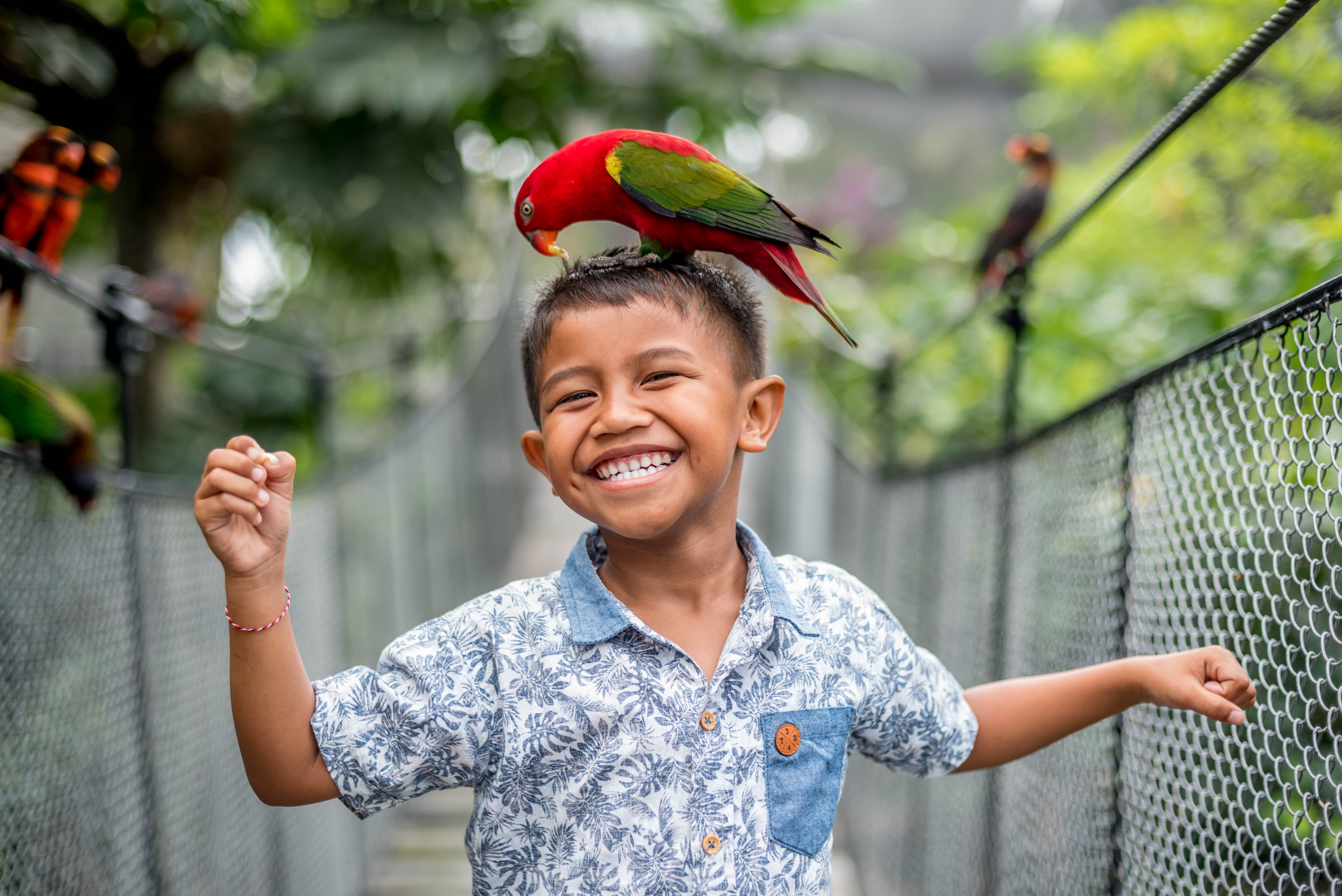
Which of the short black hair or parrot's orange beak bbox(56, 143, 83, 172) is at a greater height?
parrot's orange beak bbox(56, 143, 83, 172)

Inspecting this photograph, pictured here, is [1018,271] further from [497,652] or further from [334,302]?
[334,302]

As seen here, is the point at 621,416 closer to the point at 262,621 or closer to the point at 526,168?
the point at 262,621

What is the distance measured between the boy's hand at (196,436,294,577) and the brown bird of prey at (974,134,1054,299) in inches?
62.7

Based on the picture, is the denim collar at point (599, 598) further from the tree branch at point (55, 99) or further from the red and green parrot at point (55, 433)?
the tree branch at point (55, 99)

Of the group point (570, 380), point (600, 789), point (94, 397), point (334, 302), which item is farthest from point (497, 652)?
point (334, 302)

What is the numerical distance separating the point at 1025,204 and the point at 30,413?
6.26 feet

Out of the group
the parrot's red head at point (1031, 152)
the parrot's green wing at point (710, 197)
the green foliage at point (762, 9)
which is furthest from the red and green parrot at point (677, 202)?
the green foliage at point (762, 9)

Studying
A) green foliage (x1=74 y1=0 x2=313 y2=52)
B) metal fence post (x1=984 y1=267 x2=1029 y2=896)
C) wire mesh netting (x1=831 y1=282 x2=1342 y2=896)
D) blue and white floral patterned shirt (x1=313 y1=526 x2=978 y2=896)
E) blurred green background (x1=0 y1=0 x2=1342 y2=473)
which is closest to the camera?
wire mesh netting (x1=831 y1=282 x2=1342 y2=896)

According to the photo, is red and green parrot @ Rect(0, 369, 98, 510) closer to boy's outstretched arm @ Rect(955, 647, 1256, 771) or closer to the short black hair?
the short black hair

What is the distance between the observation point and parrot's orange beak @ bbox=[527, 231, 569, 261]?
1.05 m

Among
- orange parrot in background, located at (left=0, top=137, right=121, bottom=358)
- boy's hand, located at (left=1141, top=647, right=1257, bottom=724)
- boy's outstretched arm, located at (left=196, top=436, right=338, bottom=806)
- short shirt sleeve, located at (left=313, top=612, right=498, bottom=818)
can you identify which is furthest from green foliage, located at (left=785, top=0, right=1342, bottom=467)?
orange parrot in background, located at (left=0, top=137, right=121, bottom=358)

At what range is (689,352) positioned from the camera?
0.90 m

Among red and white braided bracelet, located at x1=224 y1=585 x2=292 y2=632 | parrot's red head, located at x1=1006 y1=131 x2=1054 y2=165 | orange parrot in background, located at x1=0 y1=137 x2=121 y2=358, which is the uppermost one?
parrot's red head, located at x1=1006 y1=131 x2=1054 y2=165

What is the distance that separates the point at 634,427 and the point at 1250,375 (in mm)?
549
